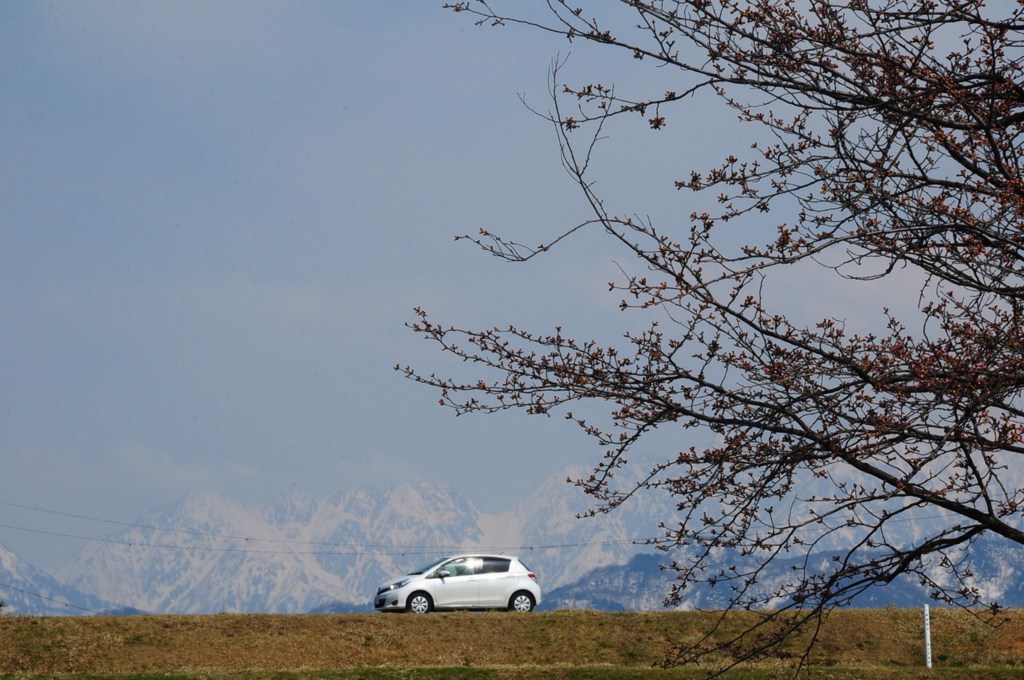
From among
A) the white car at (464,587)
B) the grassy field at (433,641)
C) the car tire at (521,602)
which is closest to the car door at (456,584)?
the white car at (464,587)

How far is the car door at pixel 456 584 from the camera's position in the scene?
31.8 meters

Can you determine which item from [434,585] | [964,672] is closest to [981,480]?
[964,672]

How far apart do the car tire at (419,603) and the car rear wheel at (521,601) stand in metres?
2.23

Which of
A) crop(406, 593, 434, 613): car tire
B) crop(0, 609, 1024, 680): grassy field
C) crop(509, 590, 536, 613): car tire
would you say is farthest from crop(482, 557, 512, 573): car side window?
crop(0, 609, 1024, 680): grassy field

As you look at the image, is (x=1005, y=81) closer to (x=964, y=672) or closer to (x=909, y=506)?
(x=909, y=506)

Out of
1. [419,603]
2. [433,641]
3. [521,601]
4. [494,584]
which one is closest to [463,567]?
[494,584]

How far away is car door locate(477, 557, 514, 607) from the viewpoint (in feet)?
105

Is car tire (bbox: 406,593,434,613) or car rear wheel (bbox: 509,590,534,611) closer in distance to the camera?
car tire (bbox: 406,593,434,613)

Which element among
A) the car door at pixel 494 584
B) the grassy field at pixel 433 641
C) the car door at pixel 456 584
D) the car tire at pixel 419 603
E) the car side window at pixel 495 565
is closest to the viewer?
the grassy field at pixel 433 641

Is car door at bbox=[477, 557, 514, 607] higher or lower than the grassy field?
higher

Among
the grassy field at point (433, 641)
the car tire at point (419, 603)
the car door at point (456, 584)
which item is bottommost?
the grassy field at point (433, 641)

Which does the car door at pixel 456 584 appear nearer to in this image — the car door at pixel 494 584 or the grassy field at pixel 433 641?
the car door at pixel 494 584

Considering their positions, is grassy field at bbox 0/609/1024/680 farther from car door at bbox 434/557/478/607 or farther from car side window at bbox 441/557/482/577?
car side window at bbox 441/557/482/577

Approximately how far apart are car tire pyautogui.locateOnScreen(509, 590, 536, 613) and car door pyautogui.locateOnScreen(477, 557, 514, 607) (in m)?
0.18
